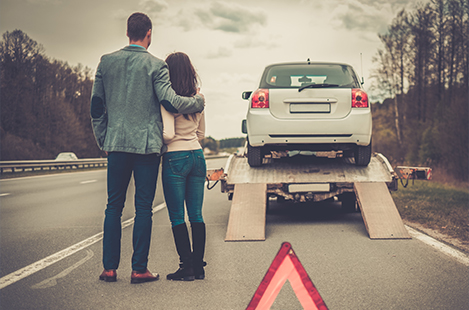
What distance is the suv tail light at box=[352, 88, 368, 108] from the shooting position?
6.58 m

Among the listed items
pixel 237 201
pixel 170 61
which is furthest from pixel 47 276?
pixel 237 201

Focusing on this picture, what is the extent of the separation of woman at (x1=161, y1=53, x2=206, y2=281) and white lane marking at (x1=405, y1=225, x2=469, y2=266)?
8.86 feet

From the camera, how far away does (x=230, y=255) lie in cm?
512

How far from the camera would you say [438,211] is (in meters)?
8.23

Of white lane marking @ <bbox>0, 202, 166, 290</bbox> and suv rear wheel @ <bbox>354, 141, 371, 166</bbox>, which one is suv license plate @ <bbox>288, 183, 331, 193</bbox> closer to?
suv rear wheel @ <bbox>354, 141, 371, 166</bbox>

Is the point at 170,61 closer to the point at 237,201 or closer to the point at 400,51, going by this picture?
the point at 237,201

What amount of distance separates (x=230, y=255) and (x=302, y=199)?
1906 millimetres

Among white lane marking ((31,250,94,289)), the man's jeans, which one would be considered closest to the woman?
the man's jeans

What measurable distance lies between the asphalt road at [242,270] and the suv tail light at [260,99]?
181cm

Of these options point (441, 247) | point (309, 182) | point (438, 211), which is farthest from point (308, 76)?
point (438, 211)

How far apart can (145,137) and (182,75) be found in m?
0.66

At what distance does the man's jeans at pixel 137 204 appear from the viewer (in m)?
3.94

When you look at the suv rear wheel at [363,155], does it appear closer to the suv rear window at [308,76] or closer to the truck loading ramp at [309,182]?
the truck loading ramp at [309,182]

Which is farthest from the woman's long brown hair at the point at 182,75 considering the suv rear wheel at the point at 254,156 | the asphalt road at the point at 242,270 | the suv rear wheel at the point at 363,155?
the suv rear wheel at the point at 363,155
